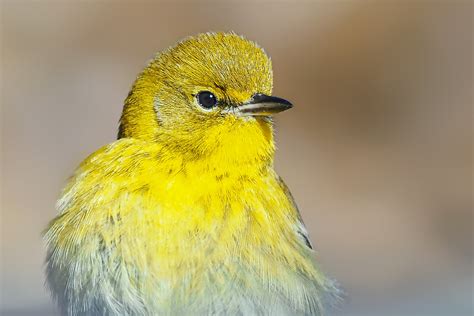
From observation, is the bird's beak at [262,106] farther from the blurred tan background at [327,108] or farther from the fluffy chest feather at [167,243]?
the blurred tan background at [327,108]

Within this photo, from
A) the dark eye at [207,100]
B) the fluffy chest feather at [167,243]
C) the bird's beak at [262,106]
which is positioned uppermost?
the dark eye at [207,100]

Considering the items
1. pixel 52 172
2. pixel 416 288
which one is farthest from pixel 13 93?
pixel 416 288

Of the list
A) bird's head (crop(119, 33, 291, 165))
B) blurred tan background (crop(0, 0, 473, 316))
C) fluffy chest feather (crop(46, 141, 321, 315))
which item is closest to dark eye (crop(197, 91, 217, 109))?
bird's head (crop(119, 33, 291, 165))

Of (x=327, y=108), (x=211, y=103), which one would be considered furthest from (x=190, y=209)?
(x=327, y=108)

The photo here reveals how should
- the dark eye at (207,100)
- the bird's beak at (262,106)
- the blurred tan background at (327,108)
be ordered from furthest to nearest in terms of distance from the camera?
1. the blurred tan background at (327,108)
2. the dark eye at (207,100)
3. the bird's beak at (262,106)

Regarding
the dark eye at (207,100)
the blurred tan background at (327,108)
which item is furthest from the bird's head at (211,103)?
the blurred tan background at (327,108)

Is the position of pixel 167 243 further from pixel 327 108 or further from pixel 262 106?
pixel 327 108
